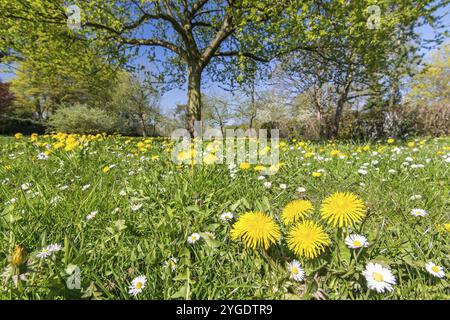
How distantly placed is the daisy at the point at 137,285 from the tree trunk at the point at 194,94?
7.76 m

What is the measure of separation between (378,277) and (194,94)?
8.13m

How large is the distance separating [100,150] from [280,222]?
3.18 metres

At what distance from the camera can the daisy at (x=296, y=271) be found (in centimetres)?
89

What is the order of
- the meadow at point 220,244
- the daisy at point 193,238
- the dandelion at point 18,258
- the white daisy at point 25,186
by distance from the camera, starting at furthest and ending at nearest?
the white daisy at point 25,186, the daisy at point 193,238, the meadow at point 220,244, the dandelion at point 18,258

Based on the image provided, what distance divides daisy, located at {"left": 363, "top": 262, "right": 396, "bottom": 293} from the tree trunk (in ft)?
26.1

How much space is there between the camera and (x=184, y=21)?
25.6 ft

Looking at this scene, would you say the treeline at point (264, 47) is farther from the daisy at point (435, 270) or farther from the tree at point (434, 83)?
the tree at point (434, 83)

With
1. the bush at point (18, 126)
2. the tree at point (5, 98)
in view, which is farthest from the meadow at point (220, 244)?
the tree at point (5, 98)

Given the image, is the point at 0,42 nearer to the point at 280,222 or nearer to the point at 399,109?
the point at 280,222

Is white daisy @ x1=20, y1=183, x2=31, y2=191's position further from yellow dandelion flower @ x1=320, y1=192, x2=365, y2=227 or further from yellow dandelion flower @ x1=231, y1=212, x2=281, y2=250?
yellow dandelion flower @ x1=320, y1=192, x2=365, y2=227

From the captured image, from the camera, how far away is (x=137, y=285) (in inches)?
34.4

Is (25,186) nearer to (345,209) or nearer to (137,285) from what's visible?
(137,285)

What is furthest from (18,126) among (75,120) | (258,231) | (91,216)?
(258,231)

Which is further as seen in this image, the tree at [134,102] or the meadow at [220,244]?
the tree at [134,102]
